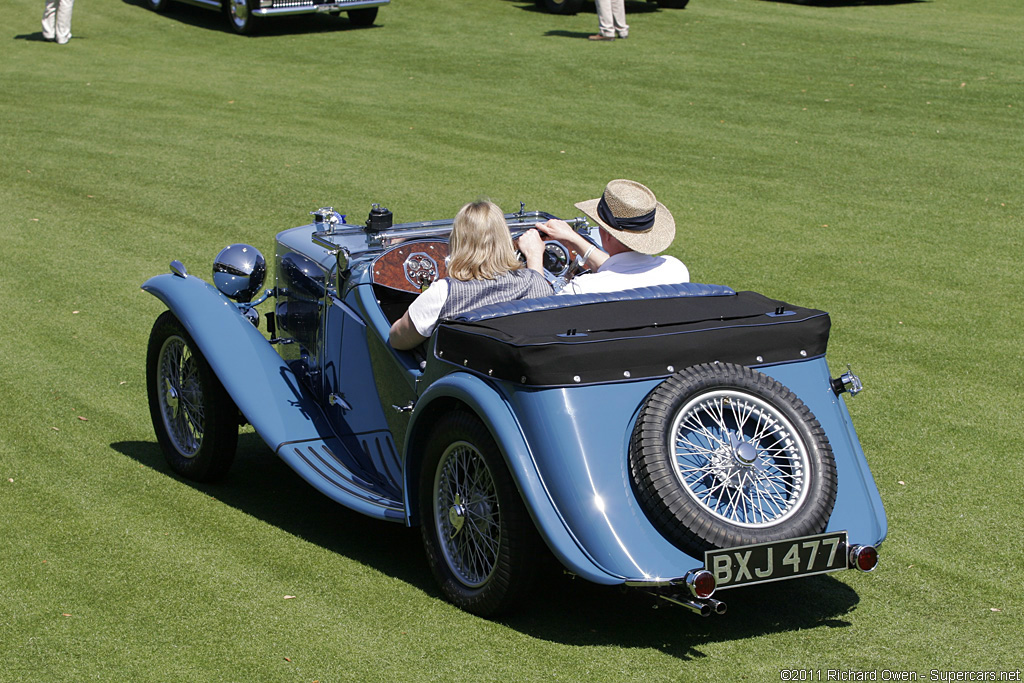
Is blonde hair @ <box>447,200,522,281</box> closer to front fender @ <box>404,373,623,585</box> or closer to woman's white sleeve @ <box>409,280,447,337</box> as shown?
woman's white sleeve @ <box>409,280,447,337</box>

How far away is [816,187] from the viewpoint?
39.6 feet

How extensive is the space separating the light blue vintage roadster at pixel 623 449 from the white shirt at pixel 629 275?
10.8 inches

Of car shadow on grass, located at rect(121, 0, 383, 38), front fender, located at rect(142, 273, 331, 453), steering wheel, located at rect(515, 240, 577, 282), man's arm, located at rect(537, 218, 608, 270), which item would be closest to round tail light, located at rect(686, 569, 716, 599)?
man's arm, located at rect(537, 218, 608, 270)

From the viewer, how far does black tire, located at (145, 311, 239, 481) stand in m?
5.72

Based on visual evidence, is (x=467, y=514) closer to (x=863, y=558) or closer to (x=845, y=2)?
(x=863, y=558)

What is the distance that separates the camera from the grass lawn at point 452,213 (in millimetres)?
4242

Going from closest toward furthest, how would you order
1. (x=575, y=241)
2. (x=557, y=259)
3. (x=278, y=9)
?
(x=575, y=241) < (x=557, y=259) < (x=278, y=9)

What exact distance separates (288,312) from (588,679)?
3214 mm

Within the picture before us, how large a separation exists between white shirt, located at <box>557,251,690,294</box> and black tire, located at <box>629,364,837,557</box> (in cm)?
84

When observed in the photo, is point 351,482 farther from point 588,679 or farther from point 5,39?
point 5,39

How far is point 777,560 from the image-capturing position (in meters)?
3.84

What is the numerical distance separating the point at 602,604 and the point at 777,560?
906 millimetres

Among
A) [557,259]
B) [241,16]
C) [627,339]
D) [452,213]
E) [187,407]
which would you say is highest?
[627,339]

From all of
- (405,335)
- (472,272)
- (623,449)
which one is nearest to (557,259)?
(472,272)
